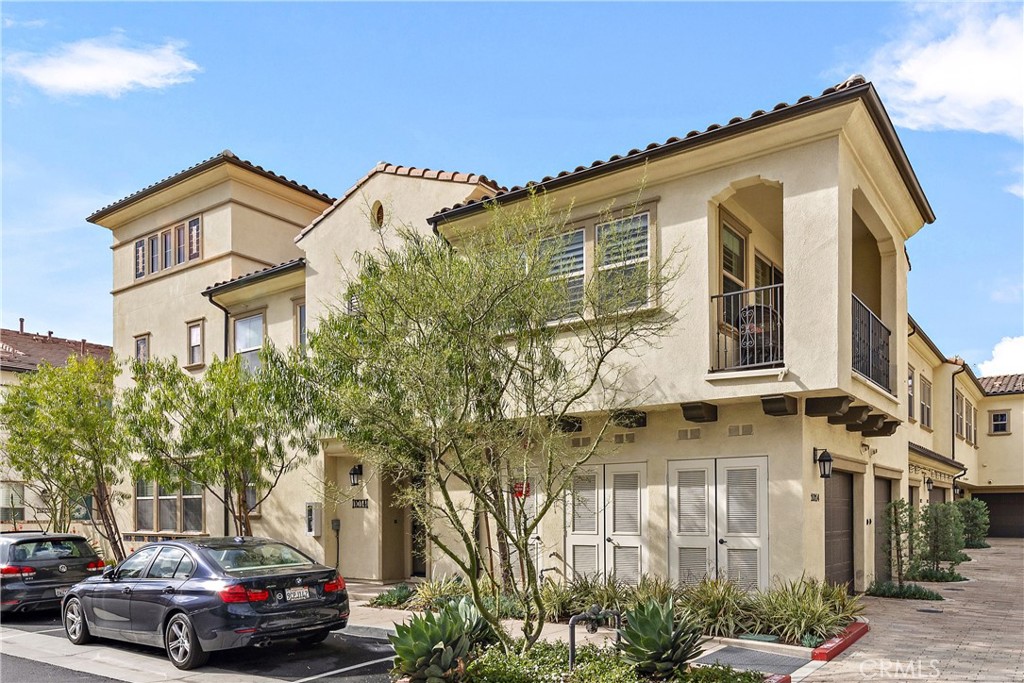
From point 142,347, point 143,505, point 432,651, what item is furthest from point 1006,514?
point 432,651

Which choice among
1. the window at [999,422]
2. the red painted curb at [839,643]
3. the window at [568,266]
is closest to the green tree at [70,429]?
the window at [568,266]

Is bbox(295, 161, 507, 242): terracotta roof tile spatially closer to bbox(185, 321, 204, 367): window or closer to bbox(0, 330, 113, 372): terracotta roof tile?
bbox(185, 321, 204, 367): window

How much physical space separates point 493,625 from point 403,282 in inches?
143

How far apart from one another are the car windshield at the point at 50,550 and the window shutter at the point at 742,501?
11055 millimetres

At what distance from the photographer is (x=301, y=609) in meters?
9.69

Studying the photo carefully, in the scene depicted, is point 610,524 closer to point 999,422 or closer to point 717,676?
point 717,676

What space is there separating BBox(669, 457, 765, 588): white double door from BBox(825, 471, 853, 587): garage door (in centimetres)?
195

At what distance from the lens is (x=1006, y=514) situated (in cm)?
3706

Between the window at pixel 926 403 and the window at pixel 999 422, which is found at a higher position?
the window at pixel 926 403

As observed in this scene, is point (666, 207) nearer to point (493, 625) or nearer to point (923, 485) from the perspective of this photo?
point (493, 625)

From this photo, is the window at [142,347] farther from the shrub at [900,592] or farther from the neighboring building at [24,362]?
the shrub at [900,592]

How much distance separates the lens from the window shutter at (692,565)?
12070 mm

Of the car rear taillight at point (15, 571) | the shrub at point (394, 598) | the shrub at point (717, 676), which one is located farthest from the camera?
the shrub at point (394, 598)

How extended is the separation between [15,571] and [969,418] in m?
33.7
